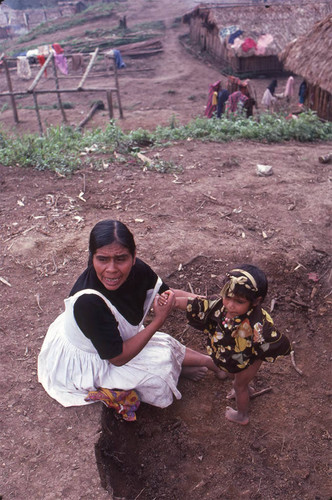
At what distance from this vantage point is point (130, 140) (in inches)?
261

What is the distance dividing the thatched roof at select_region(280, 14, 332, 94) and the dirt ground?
2.13 meters

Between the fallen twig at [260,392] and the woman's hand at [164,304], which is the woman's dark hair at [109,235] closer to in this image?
the woman's hand at [164,304]

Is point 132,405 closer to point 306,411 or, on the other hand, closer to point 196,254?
point 306,411

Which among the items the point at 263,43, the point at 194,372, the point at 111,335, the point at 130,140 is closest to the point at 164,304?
the point at 111,335

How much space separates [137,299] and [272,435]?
1286mm

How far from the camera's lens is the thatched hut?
8.18m

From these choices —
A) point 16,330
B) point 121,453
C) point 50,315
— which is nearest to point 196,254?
point 50,315

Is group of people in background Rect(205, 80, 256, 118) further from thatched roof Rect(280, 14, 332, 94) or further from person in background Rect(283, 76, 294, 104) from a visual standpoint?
person in background Rect(283, 76, 294, 104)

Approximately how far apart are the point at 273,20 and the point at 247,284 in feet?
61.5

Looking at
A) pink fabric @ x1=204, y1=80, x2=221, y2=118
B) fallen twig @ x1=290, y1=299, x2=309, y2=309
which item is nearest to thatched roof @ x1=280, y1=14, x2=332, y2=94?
pink fabric @ x1=204, y1=80, x2=221, y2=118

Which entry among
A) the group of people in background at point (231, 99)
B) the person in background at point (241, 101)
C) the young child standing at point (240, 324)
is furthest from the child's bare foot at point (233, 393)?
the person in background at point (241, 101)

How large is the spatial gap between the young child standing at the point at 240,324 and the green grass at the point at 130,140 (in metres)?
3.78

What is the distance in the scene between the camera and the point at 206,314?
7.36 ft

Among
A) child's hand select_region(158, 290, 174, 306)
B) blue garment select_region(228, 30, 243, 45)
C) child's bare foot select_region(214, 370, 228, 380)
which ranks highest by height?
blue garment select_region(228, 30, 243, 45)
